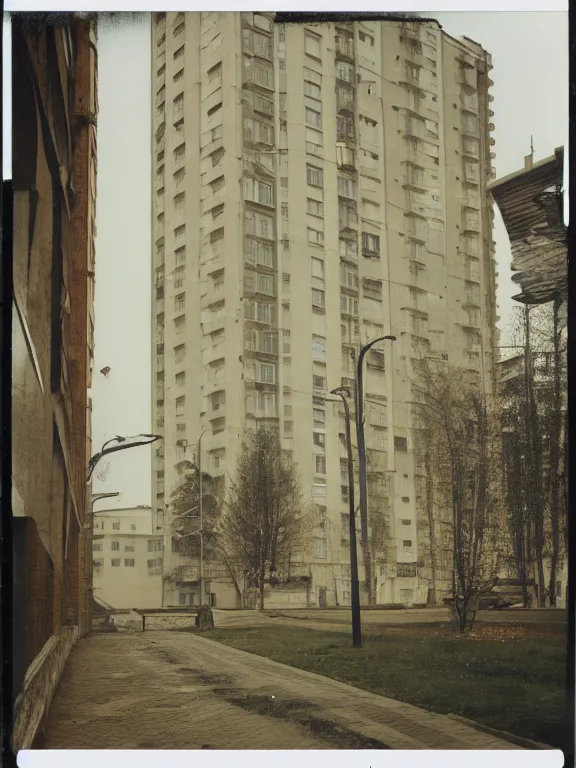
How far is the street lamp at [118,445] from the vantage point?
6.72 metres

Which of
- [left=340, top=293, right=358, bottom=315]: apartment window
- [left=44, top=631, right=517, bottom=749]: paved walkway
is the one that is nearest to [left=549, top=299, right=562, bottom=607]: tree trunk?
[left=44, top=631, right=517, bottom=749]: paved walkway

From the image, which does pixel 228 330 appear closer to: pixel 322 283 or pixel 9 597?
pixel 322 283

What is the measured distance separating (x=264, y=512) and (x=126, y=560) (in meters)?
0.89

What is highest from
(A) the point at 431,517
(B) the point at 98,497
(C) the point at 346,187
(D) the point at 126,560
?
(C) the point at 346,187

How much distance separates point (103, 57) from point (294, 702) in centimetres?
408

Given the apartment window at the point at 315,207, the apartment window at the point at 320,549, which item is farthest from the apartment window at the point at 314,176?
the apartment window at the point at 320,549

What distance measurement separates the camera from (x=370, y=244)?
7.19 m

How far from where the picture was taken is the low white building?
263 inches

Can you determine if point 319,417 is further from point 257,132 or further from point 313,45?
point 313,45

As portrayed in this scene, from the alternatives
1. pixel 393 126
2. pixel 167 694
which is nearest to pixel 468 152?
pixel 393 126

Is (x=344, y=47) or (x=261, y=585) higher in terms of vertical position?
(x=344, y=47)

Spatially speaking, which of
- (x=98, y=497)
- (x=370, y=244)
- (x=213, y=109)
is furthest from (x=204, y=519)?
(x=213, y=109)

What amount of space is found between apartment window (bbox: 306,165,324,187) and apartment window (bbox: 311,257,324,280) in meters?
0.50

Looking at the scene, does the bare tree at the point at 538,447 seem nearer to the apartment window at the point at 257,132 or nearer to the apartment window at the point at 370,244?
the apartment window at the point at 370,244
